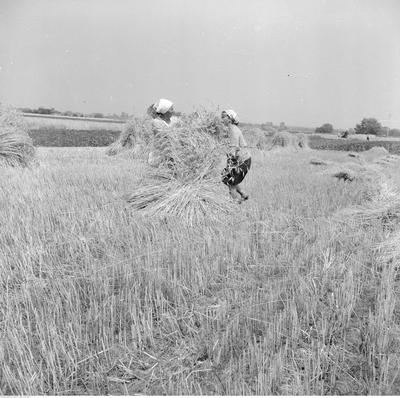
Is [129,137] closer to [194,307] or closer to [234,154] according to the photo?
[234,154]

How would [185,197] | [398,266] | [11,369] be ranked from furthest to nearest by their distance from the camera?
[185,197] < [398,266] < [11,369]

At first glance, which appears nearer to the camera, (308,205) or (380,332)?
(380,332)

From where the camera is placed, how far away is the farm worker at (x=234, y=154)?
5.81 m

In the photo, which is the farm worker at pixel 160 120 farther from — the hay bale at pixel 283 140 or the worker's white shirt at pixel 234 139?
the hay bale at pixel 283 140

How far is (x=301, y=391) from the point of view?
184 centimetres

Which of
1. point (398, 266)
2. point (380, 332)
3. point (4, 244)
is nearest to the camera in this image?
point (380, 332)

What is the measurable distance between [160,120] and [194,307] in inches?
139

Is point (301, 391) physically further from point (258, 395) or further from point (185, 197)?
point (185, 197)

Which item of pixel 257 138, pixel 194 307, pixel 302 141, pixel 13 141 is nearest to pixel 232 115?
pixel 194 307

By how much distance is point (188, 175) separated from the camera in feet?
17.9

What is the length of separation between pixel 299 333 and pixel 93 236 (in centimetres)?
271

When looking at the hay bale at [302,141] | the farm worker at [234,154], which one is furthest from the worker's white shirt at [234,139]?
the hay bale at [302,141]

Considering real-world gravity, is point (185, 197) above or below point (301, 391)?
above

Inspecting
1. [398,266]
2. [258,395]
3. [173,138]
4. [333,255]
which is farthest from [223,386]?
[173,138]
